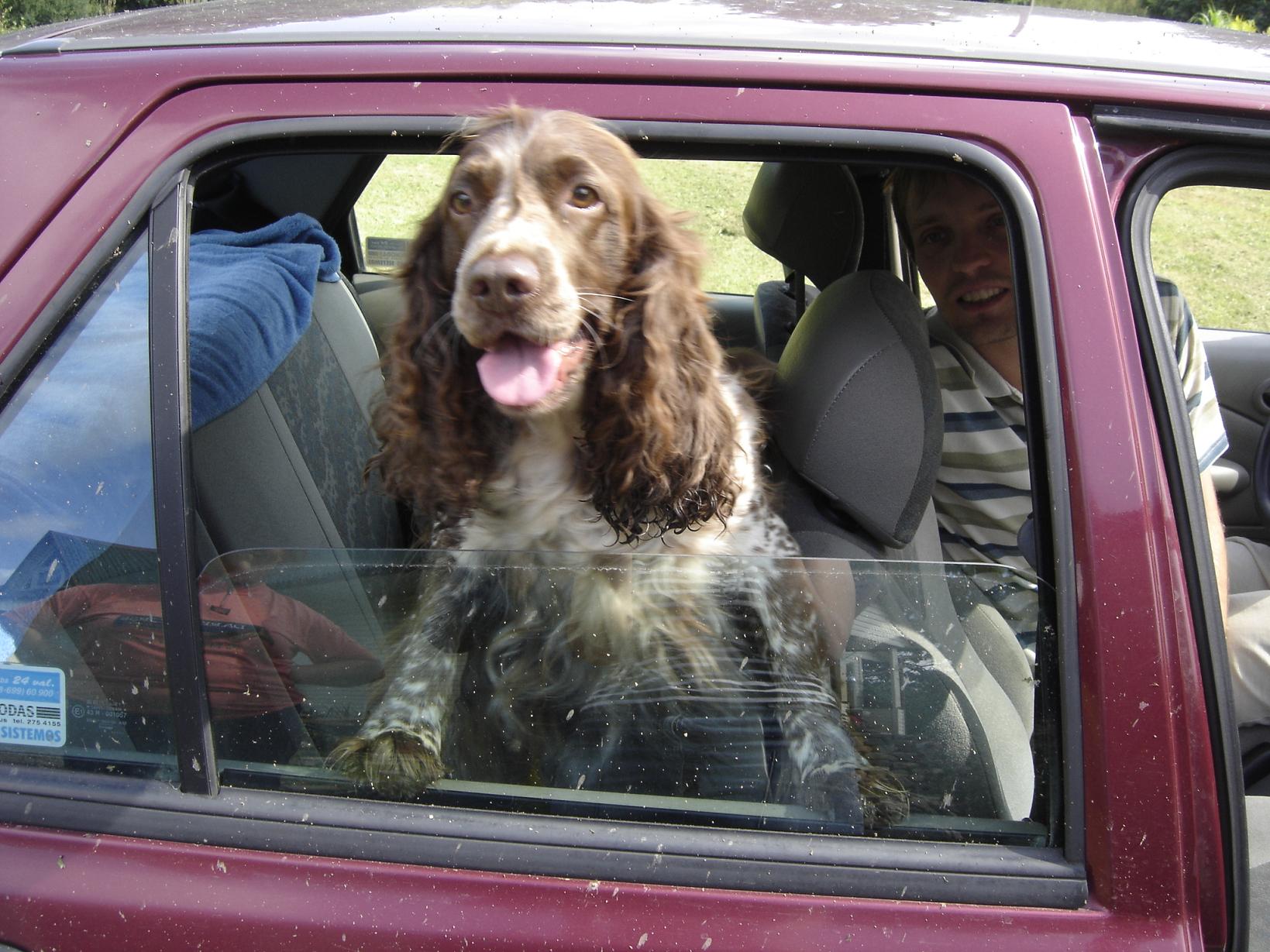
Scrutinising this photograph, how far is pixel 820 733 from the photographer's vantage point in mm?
1346

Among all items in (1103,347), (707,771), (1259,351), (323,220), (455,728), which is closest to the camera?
(1103,347)

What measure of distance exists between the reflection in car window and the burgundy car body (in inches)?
2.7

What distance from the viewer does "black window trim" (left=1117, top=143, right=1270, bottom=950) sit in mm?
1158

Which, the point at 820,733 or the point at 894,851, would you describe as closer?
the point at 894,851

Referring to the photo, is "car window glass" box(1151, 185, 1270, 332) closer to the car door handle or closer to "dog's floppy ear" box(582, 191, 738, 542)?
the car door handle

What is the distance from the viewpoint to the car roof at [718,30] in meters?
1.27

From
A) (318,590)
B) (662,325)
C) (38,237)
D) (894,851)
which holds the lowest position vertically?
(894,851)

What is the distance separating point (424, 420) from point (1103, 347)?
1.20 metres

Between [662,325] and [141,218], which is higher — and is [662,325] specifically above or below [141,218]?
below

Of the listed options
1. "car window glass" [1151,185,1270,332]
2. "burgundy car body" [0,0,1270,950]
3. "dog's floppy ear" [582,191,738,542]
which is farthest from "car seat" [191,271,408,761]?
"car window glass" [1151,185,1270,332]

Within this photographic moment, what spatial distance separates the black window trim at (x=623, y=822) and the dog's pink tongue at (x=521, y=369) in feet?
1.85

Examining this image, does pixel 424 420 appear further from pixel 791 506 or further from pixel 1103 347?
pixel 1103 347

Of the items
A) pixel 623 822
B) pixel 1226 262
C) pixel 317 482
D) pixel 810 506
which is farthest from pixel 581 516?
pixel 1226 262

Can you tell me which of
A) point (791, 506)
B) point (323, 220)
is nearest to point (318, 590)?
point (791, 506)
